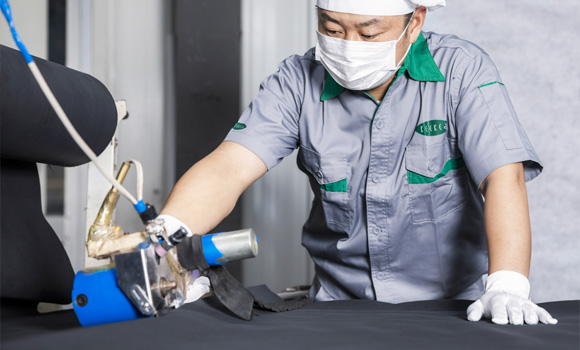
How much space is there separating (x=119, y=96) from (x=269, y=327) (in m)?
1.55

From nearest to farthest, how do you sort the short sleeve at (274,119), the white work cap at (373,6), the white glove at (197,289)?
the white glove at (197,289), the white work cap at (373,6), the short sleeve at (274,119)

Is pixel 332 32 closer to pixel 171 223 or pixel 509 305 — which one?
pixel 171 223

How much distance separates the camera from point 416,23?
1368mm

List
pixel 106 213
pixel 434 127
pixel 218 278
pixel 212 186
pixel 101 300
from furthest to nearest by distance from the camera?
1. pixel 434 127
2. pixel 212 186
3. pixel 106 213
4. pixel 218 278
5. pixel 101 300

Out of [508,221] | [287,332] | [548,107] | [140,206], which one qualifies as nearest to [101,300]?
[140,206]

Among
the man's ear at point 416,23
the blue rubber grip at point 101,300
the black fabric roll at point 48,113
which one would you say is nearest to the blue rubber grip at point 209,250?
the blue rubber grip at point 101,300

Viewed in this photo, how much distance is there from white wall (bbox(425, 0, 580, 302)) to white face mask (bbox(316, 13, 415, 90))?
82 centimetres

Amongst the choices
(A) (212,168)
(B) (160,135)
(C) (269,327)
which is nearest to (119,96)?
(B) (160,135)

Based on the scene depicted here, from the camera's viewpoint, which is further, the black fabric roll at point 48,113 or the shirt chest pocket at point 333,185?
the shirt chest pocket at point 333,185

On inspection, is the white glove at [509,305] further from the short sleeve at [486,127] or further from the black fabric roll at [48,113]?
the black fabric roll at [48,113]

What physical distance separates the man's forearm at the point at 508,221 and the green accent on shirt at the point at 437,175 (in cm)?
14

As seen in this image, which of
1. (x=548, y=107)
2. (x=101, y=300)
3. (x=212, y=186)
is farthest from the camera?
(x=548, y=107)

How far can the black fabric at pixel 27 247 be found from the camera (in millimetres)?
1055

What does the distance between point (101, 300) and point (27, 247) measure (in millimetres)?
374
